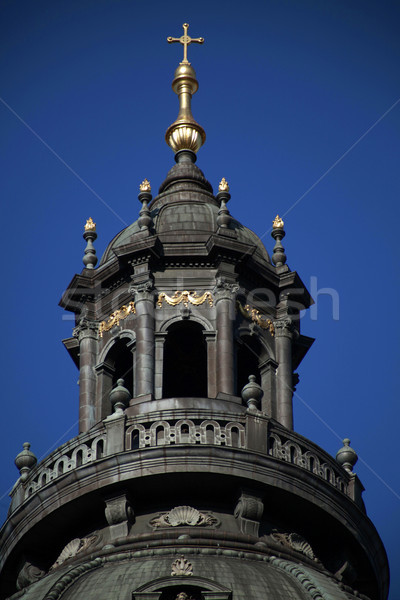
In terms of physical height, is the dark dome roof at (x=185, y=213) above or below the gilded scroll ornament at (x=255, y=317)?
above

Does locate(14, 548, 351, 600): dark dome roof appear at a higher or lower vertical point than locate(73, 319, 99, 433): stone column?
lower

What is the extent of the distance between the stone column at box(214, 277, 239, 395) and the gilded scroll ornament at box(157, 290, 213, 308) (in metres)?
0.30

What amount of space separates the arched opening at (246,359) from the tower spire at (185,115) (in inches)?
346

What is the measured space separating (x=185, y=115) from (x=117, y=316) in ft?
33.9

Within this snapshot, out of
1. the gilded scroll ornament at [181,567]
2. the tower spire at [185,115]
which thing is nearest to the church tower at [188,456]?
the gilded scroll ornament at [181,567]

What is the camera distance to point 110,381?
186ft

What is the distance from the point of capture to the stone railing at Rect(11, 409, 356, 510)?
50469mm

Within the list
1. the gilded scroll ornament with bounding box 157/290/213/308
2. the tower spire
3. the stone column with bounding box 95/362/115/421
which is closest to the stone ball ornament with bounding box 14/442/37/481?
the stone column with bounding box 95/362/115/421

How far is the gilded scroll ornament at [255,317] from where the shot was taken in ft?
186

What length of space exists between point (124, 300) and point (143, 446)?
309 inches

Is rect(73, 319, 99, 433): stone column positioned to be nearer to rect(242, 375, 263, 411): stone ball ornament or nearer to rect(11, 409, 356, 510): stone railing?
rect(11, 409, 356, 510): stone railing

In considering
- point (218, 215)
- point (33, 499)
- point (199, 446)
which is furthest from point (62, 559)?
point (218, 215)

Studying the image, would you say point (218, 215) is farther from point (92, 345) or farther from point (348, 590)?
point (348, 590)

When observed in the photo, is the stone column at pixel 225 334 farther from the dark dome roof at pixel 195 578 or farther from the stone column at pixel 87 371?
the dark dome roof at pixel 195 578
